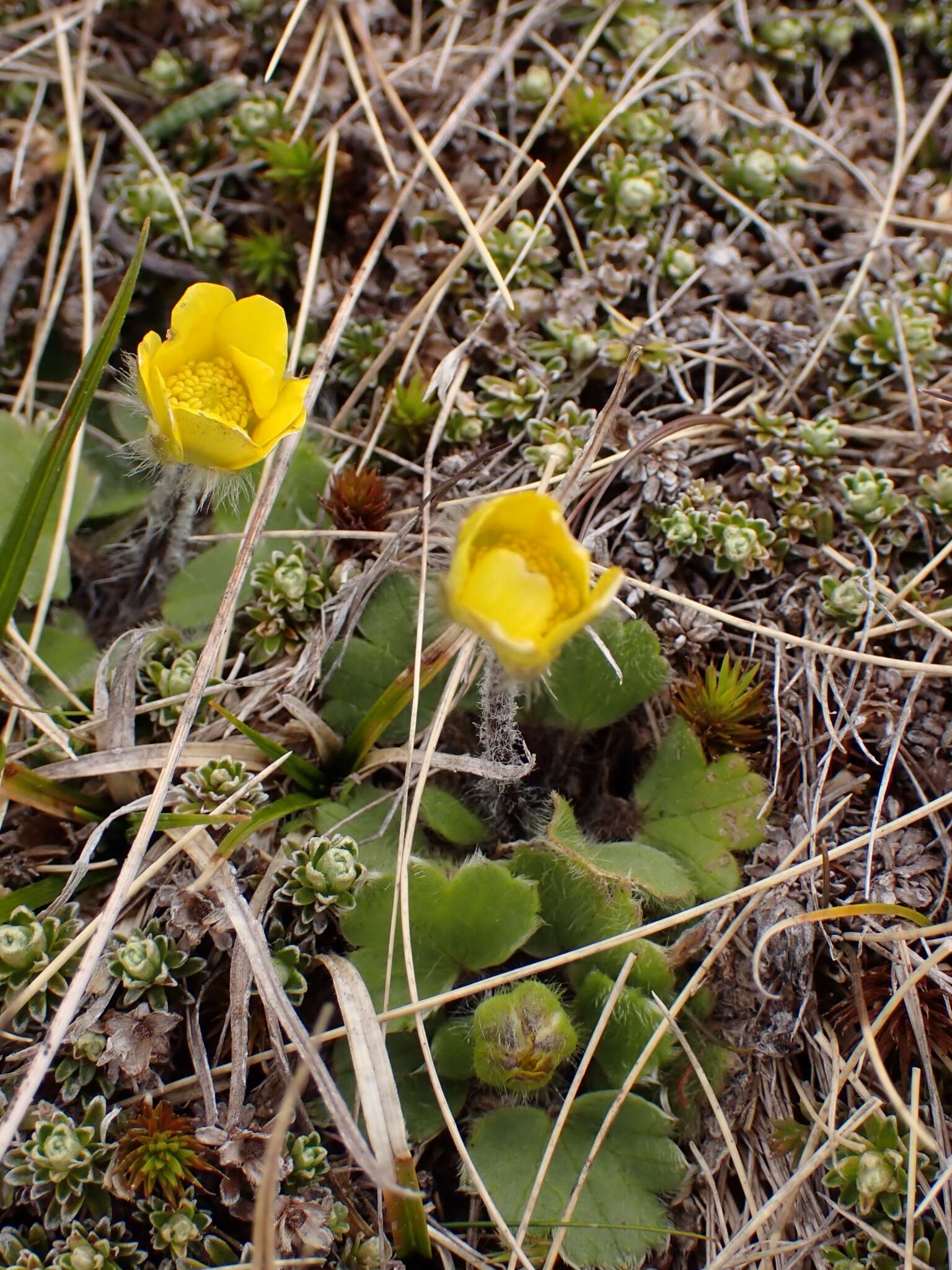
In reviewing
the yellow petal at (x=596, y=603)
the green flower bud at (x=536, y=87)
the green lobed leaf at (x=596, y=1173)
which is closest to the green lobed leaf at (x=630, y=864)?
→ the green lobed leaf at (x=596, y=1173)

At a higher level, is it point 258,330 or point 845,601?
point 258,330

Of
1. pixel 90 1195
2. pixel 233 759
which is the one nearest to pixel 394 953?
pixel 233 759

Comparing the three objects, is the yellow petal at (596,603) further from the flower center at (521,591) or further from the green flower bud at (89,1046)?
the green flower bud at (89,1046)

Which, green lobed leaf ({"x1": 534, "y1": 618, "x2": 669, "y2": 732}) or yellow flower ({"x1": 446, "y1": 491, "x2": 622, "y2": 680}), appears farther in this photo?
green lobed leaf ({"x1": 534, "y1": 618, "x2": 669, "y2": 732})

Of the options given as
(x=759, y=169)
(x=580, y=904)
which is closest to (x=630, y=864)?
(x=580, y=904)

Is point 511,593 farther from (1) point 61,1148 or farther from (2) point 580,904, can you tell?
(1) point 61,1148

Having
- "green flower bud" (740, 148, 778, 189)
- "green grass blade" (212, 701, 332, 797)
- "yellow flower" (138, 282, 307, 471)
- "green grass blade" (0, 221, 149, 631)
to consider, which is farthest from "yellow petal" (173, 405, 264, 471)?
"green flower bud" (740, 148, 778, 189)

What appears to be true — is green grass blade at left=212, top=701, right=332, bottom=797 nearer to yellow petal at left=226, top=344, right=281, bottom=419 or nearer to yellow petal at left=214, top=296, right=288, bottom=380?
→ yellow petal at left=226, top=344, right=281, bottom=419
